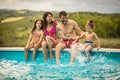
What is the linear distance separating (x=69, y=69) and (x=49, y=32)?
48 centimetres

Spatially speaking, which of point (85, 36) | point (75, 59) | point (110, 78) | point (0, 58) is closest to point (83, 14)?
point (85, 36)

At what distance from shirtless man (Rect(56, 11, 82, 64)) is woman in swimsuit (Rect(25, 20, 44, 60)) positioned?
0.22 metres

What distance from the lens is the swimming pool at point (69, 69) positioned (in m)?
4.26

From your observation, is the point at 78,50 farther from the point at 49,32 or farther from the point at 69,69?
the point at 49,32

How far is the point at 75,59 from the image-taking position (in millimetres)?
4301

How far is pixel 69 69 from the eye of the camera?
14.0ft

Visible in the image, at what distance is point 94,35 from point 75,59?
0.35m

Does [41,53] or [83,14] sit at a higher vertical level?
[83,14]

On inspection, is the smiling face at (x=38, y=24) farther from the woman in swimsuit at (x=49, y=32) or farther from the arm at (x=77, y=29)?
the arm at (x=77, y=29)

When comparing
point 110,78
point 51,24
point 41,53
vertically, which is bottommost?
point 110,78

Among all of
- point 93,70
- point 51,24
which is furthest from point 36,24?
point 93,70

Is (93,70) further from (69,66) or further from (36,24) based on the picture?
(36,24)

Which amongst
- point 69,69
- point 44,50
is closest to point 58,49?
point 44,50

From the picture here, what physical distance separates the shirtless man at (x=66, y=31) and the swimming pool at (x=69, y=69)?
2.5 inches
